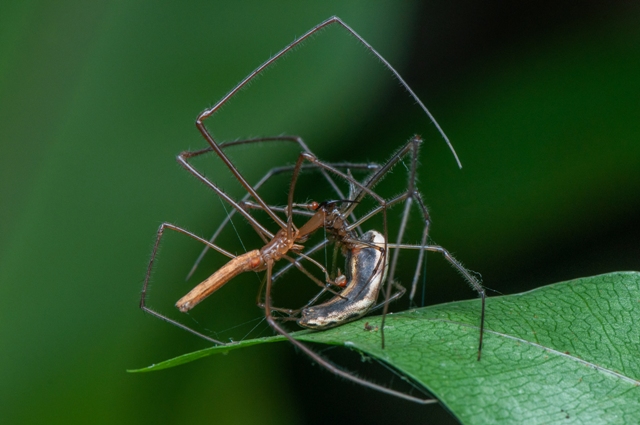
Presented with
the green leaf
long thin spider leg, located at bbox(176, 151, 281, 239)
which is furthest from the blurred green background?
the green leaf

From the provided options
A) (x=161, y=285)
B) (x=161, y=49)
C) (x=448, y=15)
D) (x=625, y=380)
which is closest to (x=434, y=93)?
(x=448, y=15)

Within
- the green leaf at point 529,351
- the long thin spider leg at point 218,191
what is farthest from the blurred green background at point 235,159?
the green leaf at point 529,351

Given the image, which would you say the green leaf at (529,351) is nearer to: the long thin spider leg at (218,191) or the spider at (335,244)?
the spider at (335,244)

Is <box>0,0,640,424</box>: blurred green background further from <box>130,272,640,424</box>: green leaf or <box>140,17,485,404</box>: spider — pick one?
<box>130,272,640,424</box>: green leaf

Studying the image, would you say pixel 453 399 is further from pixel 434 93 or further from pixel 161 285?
pixel 434 93

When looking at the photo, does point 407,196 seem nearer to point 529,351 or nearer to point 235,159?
point 529,351
